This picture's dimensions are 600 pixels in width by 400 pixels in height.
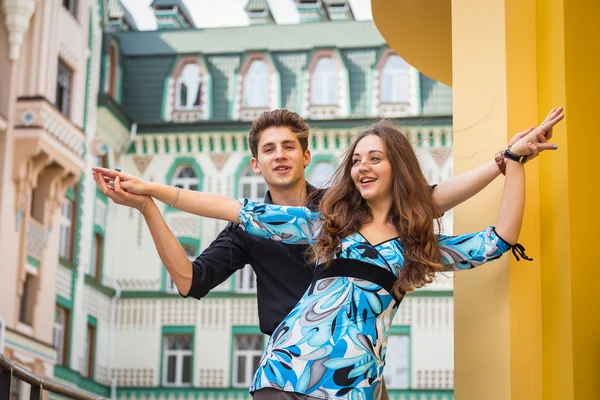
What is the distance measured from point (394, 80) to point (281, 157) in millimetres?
21792

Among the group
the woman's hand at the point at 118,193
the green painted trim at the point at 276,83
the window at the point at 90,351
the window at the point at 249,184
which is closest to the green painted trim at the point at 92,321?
the window at the point at 90,351

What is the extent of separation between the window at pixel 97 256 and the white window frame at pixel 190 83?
3859mm

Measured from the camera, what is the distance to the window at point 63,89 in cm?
2078

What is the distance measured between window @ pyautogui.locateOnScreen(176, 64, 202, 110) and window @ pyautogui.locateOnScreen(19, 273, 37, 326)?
24.3 feet

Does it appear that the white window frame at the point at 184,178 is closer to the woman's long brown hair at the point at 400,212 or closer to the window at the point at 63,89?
the window at the point at 63,89

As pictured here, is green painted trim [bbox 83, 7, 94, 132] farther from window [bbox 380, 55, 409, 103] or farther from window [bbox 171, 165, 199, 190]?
window [bbox 380, 55, 409, 103]

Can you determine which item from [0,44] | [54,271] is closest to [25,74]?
[0,44]

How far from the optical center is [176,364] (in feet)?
80.8

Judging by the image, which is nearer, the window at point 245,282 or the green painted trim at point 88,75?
the green painted trim at point 88,75

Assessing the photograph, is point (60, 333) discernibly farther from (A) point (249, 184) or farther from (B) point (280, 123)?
(B) point (280, 123)

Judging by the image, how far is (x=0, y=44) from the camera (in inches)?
743

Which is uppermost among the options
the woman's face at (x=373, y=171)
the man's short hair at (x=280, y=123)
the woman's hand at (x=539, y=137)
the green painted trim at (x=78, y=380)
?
the man's short hair at (x=280, y=123)

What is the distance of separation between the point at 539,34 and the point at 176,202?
134 cm

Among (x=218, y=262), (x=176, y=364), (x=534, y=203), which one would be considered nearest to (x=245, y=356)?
(x=176, y=364)
